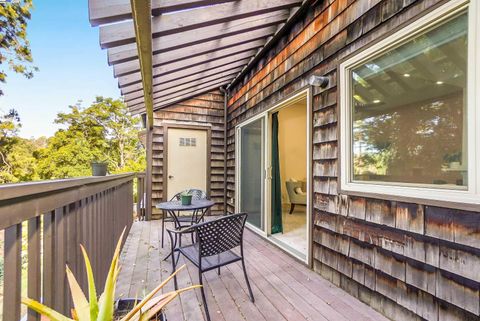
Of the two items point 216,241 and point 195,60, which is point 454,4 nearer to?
→ point 216,241

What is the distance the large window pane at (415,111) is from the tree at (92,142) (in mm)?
9988

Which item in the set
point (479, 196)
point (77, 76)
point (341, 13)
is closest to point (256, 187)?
point (341, 13)

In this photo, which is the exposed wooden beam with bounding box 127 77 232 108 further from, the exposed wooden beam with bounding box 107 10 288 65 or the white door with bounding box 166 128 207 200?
the exposed wooden beam with bounding box 107 10 288 65

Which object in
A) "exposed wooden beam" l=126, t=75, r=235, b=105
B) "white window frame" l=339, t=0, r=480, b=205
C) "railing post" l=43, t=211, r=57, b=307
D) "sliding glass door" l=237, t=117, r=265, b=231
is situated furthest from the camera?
"exposed wooden beam" l=126, t=75, r=235, b=105

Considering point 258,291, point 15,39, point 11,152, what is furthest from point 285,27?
point 11,152

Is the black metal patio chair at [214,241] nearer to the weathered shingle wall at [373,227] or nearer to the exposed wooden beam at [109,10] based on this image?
the weathered shingle wall at [373,227]

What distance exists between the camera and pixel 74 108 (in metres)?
12.5

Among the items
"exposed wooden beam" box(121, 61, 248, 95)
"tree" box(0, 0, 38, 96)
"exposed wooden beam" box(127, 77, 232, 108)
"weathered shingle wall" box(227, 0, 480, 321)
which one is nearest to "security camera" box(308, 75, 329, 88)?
"weathered shingle wall" box(227, 0, 480, 321)

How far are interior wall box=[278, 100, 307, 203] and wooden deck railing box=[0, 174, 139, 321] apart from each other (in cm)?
517

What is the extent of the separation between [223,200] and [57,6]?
10883 millimetres

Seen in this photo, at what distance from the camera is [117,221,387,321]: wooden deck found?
1.83 meters

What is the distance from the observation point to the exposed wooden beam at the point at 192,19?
207cm

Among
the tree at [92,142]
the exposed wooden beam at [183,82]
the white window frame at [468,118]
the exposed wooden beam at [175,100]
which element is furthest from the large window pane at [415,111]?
the tree at [92,142]

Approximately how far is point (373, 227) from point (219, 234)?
1225 mm
